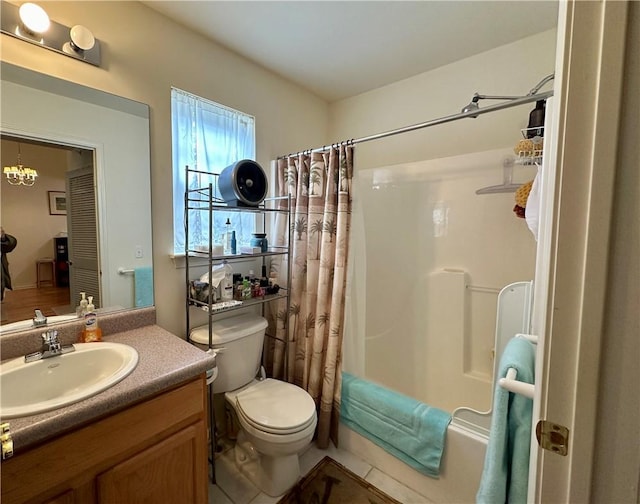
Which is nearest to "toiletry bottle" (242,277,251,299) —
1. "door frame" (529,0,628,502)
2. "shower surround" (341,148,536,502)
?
"shower surround" (341,148,536,502)

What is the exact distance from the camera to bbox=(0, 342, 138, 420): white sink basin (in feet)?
2.95

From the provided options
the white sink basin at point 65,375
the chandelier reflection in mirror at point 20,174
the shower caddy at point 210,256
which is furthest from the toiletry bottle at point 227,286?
the chandelier reflection in mirror at point 20,174

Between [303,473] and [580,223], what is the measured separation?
1.79 metres

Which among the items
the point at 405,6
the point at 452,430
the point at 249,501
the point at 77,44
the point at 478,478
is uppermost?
the point at 405,6

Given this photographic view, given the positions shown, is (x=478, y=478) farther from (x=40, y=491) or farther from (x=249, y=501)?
(x=40, y=491)

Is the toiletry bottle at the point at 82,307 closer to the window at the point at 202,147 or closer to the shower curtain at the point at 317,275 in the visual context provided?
the window at the point at 202,147

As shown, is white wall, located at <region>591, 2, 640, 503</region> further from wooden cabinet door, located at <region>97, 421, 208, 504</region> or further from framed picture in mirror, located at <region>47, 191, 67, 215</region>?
framed picture in mirror, located at <region>47, 191, 67, 215</region>

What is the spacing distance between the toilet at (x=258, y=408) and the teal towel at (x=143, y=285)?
293mm

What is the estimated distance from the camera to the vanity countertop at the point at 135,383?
0.73 m

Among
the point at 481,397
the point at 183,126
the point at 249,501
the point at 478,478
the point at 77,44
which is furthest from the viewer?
the point at 481,397

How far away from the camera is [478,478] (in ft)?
4.32

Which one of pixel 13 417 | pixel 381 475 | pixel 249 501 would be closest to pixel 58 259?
pixel 13 417

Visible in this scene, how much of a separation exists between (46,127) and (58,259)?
21.1 inches

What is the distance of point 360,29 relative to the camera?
152cm
